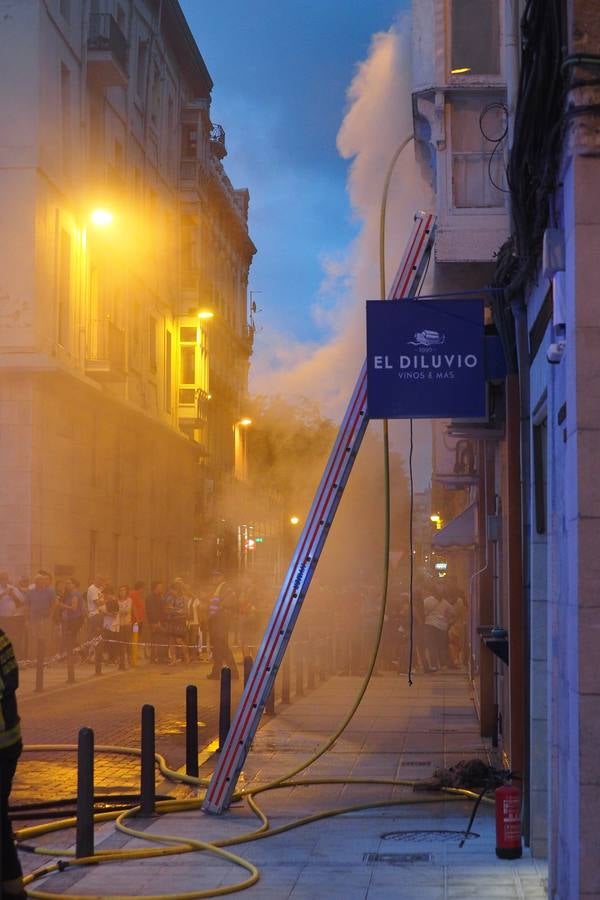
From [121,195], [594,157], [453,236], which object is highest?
[121,195]

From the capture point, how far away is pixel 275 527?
64.4 metres

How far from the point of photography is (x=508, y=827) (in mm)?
8703

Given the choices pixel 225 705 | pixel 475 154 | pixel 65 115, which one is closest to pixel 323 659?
pixel 225 705

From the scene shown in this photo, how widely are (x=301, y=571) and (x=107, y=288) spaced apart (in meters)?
27.2

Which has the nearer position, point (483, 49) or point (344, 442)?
point (344, 442)

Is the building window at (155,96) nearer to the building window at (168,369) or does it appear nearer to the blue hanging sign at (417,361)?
the building window at (168,369)

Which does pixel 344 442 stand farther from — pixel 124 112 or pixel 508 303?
pixel 124 112

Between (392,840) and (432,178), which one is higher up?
(432,178)

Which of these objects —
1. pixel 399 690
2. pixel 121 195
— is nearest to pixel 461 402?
pixel 399 690

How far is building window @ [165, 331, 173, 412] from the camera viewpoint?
4669cm

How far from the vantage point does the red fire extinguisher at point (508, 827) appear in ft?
28.3

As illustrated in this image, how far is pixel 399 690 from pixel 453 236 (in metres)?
11.2

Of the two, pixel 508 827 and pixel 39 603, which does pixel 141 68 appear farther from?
pixel 508 827

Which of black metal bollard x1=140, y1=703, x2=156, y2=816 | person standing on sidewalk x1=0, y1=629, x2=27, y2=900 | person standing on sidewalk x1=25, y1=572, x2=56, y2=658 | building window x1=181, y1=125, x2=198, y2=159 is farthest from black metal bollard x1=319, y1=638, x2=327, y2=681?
building window x1=181, y1=125, x2=198, y2=159
